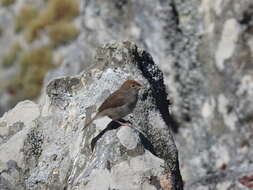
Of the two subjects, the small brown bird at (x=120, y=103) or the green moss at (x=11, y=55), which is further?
the green moss at (x=11, y=55)

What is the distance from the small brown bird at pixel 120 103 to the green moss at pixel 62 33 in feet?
93.8

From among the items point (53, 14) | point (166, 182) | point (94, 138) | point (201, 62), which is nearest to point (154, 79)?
point (94, 138)

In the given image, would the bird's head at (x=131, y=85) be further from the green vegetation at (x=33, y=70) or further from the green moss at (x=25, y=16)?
the green moss at (x=25, y=16)

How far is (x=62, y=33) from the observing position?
38219 mm

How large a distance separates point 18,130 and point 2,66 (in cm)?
3209

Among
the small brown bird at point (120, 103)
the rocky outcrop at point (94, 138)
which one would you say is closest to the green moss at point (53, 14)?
the rocky outcrop at point (94, 138)

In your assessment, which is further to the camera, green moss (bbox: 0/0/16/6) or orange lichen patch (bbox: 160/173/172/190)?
green moss (bbox: 0/0/16/6)

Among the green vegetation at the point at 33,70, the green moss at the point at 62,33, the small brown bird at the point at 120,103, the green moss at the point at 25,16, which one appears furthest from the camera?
the green moss at the point at 25,16

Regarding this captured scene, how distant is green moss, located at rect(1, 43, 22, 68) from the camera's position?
134 feet

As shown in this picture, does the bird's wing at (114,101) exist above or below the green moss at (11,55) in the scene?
below

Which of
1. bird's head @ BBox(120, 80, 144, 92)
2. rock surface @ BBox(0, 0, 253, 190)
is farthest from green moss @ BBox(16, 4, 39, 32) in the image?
bird's head @ BBox(120, 80, 144, 92)

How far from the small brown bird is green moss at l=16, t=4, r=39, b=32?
32.0 m

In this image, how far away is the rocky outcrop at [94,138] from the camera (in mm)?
8789

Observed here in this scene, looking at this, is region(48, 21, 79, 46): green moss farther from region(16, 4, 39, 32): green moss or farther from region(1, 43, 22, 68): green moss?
region(1, 43, 22, 68): green moss
